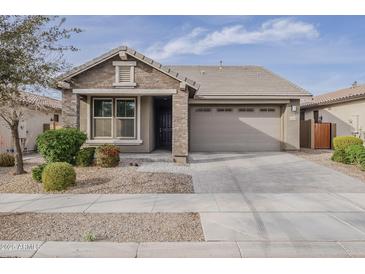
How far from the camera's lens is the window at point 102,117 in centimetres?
1481

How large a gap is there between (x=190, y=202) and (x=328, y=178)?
5.38 meters

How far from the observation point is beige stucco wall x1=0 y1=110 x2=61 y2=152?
51.6ft

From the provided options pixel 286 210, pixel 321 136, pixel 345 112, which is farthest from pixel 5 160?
pixel 345 112

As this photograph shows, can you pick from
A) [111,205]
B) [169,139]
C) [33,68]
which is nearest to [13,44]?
[33,68]

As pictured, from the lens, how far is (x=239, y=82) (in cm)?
1862

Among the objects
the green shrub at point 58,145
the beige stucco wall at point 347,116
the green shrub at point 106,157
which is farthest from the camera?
the beige stucco wall at point 347,116

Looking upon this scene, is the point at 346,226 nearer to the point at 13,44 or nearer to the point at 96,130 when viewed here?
the point at 13,44

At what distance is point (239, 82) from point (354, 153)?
839 cm

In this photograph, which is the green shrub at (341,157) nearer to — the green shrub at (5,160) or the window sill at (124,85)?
the window sill at (124,85)

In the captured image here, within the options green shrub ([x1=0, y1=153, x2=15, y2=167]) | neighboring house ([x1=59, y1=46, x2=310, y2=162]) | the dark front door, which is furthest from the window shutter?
the dark front door

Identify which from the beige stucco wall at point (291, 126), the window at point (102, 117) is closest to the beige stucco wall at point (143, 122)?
the window at point (102, 117)

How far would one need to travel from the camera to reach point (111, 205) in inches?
267

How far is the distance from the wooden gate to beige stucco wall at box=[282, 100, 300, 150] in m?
2.54

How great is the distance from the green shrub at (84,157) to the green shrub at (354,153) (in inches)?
404
